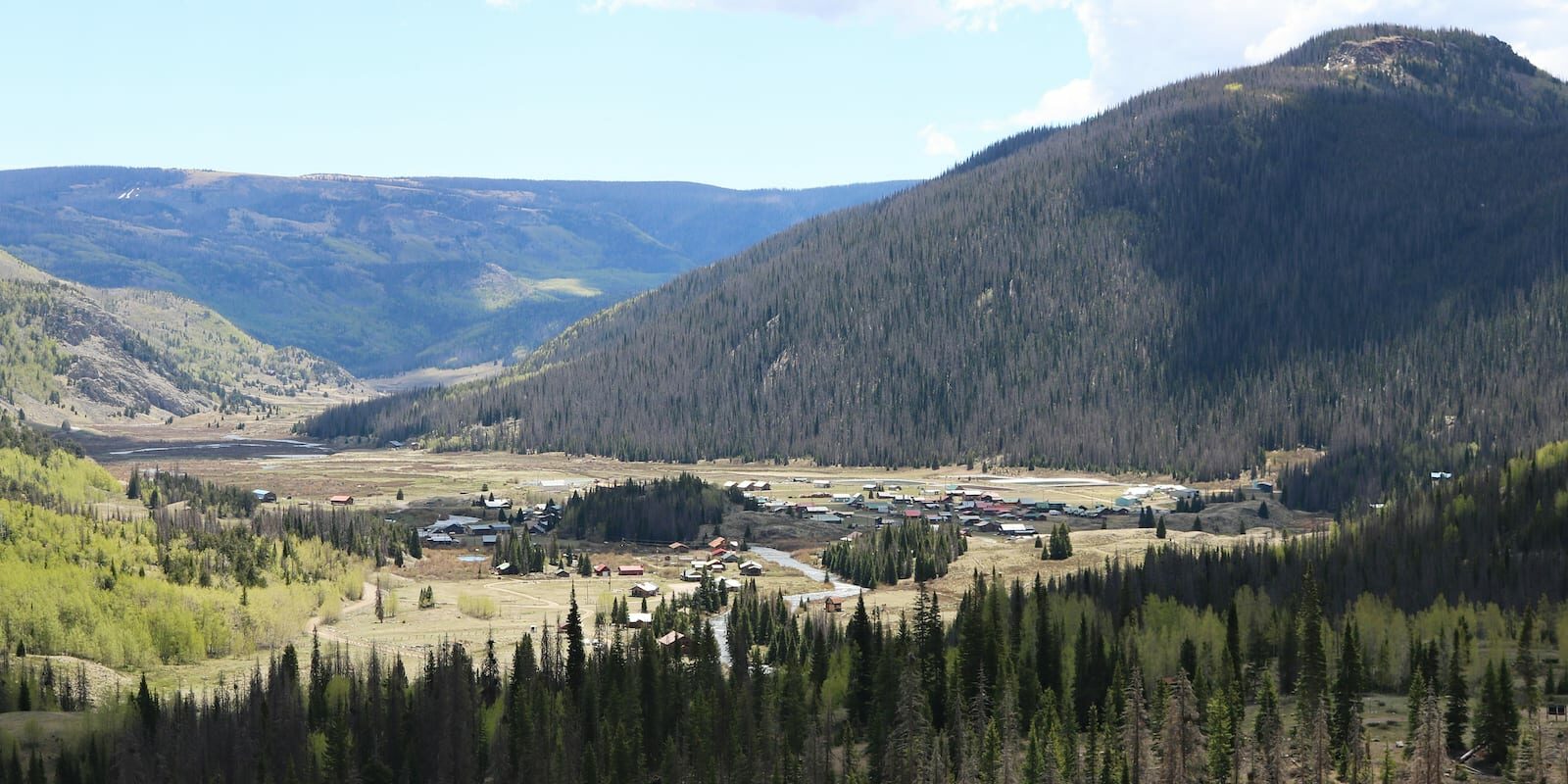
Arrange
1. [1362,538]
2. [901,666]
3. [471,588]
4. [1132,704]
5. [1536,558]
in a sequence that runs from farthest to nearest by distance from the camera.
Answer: [471,588] → [1362,538] → [1536,558] → [901,666] → [1132,704]

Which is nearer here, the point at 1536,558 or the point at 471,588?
the point at 1536,558

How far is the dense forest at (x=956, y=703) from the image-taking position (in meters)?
99.7

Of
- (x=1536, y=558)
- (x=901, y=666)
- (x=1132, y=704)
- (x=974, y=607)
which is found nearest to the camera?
(x=1132, y=704)

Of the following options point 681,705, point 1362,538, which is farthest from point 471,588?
point 1362,538

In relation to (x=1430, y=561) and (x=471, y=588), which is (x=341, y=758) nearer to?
(x=471, y=588)

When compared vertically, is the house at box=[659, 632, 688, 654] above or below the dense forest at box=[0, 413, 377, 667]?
below

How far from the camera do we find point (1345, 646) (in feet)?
365

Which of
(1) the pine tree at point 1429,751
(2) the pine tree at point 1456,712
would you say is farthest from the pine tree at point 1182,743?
(2) the pine tree at point 1456,712

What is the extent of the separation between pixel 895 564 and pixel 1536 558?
225ft

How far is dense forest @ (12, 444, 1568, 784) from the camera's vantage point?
3925 inches

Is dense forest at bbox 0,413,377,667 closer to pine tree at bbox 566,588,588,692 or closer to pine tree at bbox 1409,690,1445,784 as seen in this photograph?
pine tree at bbox 566,588,588,692

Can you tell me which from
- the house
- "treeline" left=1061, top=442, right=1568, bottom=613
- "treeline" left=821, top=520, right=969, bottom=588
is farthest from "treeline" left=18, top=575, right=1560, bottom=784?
"treeline" left=821, top=520, right=969, bottom=588

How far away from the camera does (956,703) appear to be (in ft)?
371

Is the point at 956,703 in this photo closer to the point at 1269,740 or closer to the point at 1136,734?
the point at 1136,734
